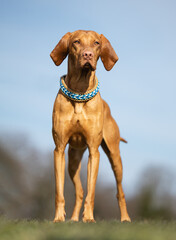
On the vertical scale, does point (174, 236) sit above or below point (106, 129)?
below

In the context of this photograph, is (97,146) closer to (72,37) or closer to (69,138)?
(69,138)

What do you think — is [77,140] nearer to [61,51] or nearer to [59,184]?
[59,184]

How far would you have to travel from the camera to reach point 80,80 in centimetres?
691

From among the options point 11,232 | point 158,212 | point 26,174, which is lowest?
point 158,212

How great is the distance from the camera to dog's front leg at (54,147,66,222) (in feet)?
21.0

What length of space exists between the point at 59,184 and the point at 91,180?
61 cm

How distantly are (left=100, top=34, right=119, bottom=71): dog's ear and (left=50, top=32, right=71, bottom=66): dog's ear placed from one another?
0.70m

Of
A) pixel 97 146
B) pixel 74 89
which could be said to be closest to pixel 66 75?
pixel 74 89

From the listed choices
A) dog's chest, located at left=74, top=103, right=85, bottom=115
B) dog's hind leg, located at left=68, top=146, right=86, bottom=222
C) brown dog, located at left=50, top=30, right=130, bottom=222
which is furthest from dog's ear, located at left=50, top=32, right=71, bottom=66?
dog's hind leg, located at left=68, top=146, right=86, bottom=222

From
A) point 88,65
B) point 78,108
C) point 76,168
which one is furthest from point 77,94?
point 76,168

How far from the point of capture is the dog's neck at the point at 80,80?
6.84 m

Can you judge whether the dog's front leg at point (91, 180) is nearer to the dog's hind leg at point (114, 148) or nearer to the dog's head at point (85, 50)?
the dog's hind leg at point (114, 148)

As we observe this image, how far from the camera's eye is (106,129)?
330 inches

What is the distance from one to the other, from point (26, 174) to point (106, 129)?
76.1 ft
